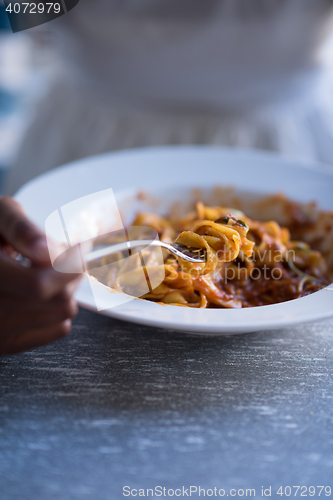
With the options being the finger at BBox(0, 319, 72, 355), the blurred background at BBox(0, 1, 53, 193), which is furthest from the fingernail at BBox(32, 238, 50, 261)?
the blurred background at BBox(0, 1, 53, 193)

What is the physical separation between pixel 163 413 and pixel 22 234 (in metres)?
0.35

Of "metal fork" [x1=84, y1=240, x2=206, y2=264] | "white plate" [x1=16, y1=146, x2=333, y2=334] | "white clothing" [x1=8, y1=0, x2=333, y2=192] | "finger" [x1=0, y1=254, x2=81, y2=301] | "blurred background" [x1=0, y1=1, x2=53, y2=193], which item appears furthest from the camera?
"blurred background" [x1=0, y1=1, x2=53, y2=193]

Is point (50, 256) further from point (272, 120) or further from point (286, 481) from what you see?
point (272, 120)

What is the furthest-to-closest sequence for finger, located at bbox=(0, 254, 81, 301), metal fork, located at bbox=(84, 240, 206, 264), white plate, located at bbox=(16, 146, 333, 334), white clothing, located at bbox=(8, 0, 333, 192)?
white clothing, located at bbox=(8, 0, 333, 192), white plate, located at bbox=(16, 146, 333, 334), metal fork, located at bbox=(84, 240, 206, 264), finger, located at bbox=(0, 254, 81, 301)

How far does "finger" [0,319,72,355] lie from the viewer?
2.09ft

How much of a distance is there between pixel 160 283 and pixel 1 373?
343 mm

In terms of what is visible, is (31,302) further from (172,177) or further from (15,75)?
(15,75)

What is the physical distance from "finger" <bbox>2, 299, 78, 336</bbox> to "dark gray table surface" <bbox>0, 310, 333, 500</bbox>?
138 mm

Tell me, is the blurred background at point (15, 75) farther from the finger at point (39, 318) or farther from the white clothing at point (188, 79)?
the finger at point (39, 318)

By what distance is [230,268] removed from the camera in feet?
3.22

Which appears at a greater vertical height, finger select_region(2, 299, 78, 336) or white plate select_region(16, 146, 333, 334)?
finger select_region(2, 299, 78, 336)

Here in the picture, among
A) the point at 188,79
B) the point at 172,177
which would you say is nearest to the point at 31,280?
the point at 172,177

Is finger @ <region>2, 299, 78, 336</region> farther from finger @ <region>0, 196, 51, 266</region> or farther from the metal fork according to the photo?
the metal fork

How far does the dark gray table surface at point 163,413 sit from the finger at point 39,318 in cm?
14
